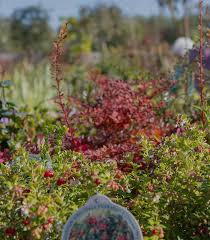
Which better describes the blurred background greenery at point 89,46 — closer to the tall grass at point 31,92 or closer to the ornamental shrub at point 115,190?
the tall grass at point 31,92

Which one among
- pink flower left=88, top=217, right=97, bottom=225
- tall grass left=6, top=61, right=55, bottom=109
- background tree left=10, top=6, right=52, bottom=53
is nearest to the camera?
pink flower left=88, top=217, right=97, bottom=225

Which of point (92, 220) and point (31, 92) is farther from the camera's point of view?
point (31, 92)

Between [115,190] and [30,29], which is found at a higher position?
[115,190]

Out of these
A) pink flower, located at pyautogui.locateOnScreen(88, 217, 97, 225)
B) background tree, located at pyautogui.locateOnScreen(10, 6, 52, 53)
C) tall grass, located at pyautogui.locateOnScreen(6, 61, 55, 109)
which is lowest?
background tree, located at pyautogui.locateOnScreen(10, 6, 52, 53)

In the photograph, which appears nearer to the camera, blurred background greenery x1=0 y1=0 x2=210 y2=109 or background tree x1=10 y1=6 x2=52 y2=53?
blurred background greenery x1=0 y1=0 x2=210 y2=109

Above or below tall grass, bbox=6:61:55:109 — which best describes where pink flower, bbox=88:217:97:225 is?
above

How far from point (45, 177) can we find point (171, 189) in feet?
1.84

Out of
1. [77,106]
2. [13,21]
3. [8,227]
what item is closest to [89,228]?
[8,227]

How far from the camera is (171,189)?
277 cm

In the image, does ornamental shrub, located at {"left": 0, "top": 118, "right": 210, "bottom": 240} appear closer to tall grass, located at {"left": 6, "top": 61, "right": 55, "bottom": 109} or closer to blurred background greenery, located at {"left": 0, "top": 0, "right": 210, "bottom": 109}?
blurred background greenery, located at {"left": 0, "top": 0, "right": 210, "bottom": 109}

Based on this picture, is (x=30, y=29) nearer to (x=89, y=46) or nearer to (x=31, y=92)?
(x=89, y=46)

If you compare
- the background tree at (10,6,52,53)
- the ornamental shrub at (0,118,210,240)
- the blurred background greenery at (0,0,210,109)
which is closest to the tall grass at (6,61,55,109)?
the blurred background greenery at (0,0,210,109)

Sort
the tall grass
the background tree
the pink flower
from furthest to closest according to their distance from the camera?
the background tree
the tall grass
the pink flower

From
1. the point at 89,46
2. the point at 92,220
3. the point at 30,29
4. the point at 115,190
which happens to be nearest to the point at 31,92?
the point at 115,190
